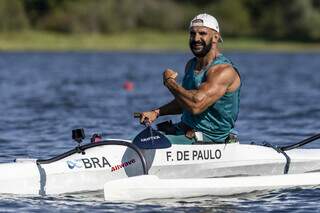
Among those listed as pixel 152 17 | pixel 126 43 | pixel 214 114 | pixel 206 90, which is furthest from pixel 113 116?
pixel 152 17

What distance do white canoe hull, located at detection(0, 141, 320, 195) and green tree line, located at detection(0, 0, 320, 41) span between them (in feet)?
214

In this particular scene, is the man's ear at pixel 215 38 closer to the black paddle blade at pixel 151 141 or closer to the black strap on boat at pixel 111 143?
the black paddle blade at pixel 151 141

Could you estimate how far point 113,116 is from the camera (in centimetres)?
2116

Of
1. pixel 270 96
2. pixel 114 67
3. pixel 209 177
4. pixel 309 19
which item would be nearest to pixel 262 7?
pixel 309 19

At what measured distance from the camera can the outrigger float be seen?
1055 centimetres

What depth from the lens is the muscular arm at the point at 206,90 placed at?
10555 millimetres

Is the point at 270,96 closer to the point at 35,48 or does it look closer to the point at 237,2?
the point at 35,48

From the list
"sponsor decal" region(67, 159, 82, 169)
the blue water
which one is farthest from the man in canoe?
"sponsor decal" region(67, 159, 82, 169)

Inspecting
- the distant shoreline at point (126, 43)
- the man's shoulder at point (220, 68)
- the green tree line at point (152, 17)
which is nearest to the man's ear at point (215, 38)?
the man's shoulder at point (220, 68)

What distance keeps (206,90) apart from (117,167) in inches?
53.6

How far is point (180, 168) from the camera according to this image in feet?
35.9

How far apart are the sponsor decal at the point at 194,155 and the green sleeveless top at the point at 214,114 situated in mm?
182

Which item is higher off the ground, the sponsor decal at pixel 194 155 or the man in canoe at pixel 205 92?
the man in canoe at pixel 205 92

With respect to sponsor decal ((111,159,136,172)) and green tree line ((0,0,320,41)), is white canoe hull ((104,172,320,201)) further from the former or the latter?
green tree line ((0,0,320,41))
